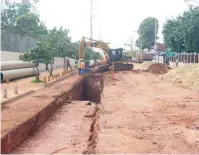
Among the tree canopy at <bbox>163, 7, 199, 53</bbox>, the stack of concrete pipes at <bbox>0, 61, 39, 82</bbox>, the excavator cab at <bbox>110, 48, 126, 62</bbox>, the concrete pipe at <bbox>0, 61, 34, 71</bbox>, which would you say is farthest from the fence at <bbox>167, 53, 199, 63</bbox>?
the concrete pipe at <bbox>0, 61, 34, 71</bbox>

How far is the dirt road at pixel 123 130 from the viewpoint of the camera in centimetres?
798

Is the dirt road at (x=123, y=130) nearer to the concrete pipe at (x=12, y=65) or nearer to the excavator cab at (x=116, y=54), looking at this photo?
the concrete pipe at (x=12, y=65)

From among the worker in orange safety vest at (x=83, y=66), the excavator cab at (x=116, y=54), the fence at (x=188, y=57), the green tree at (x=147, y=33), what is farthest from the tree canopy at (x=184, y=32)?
the green tree at (x=147, y=33)

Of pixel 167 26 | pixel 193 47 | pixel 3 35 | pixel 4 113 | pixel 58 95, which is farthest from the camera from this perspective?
pixel 167 26

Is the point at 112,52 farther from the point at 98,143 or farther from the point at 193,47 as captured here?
the point at 98,143

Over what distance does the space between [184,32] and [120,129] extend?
34.8 m

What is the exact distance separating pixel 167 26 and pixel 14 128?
4442 centimetres

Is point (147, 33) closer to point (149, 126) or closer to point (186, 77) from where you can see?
point (186, 77)

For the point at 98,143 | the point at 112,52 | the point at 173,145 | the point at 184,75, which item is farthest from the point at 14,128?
the point at 112,52

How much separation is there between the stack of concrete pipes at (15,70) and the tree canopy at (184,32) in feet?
68.7

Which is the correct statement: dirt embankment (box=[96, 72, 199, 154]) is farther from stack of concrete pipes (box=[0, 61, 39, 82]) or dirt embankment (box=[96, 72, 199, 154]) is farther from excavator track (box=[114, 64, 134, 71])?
excavator track (box=[114, 64, 134, 71])

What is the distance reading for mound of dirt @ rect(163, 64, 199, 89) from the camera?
73.0 feet

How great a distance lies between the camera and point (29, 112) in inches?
429

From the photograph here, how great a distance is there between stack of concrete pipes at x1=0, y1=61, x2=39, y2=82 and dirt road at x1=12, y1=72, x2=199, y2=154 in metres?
9.81
